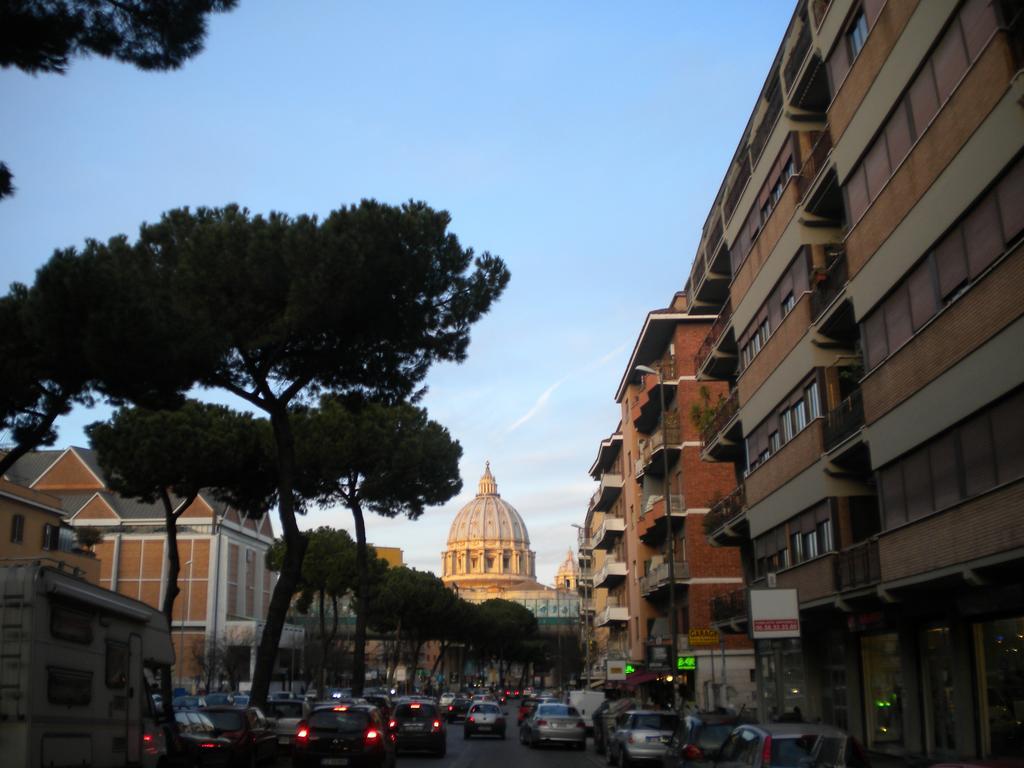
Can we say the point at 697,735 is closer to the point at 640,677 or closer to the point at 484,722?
the point at 484,722

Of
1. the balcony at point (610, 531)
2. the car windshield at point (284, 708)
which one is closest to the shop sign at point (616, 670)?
the balcony at point (610, 531)

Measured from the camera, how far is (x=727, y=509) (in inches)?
1340

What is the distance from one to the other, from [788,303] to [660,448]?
22328 millimetres

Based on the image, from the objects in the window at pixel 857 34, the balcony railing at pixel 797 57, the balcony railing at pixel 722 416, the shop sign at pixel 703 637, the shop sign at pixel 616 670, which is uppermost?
the balcony railing at pixel 797 57

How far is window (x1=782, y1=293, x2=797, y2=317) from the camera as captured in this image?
25953mm

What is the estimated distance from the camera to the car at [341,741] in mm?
19297

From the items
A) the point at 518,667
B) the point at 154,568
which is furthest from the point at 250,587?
the point at 518,667

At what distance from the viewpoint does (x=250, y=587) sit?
298ft

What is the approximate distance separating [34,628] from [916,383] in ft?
46.2

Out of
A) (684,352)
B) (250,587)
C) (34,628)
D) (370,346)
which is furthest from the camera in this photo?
(250,587)

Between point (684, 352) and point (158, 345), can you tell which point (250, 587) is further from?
point (158, 345)

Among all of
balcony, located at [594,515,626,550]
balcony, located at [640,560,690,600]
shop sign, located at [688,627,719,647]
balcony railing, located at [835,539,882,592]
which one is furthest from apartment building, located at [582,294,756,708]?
balcony railing, located at [835,539,882,592]

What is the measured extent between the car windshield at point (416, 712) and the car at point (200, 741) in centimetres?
955

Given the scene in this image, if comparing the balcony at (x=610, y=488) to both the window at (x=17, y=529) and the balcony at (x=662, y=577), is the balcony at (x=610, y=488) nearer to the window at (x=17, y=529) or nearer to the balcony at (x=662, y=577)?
the balcony at (x=662, y=577)
